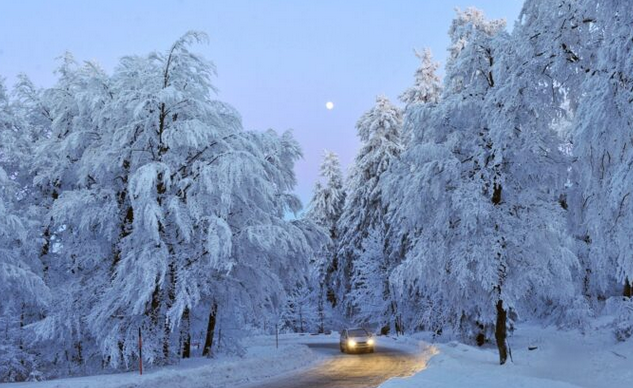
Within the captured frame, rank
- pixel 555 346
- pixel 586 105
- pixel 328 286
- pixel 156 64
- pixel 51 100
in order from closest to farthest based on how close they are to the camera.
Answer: pixel 586 105 → pixel 156 64 → pixel 51 100 → pixel 555 346 → pixel 328 286

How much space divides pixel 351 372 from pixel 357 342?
9.54 m

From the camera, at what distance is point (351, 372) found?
61.9ft

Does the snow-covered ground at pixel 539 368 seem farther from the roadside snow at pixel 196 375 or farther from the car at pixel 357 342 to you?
the car at pixel 357 342

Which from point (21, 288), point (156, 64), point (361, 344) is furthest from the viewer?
point (361, 344)

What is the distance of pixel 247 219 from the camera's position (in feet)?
64.7

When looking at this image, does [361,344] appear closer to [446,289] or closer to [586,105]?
[446,289]

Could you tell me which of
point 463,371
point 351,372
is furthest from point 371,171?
point 463,371

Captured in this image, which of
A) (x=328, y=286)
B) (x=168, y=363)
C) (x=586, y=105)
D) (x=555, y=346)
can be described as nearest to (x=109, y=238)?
(x=168, y=363)

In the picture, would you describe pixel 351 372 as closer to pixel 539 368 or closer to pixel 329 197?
pixel 539 368

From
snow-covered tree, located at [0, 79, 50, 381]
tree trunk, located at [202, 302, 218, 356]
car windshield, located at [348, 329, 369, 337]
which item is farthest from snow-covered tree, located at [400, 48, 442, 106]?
snow-covered tree, located at [0, 79, 50, 381]

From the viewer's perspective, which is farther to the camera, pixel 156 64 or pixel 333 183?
pixel 333 183

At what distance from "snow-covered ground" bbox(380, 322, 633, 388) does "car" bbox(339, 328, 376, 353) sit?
20.6 ft

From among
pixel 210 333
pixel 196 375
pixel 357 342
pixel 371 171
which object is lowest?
pixel 196 375

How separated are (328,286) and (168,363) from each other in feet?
134
